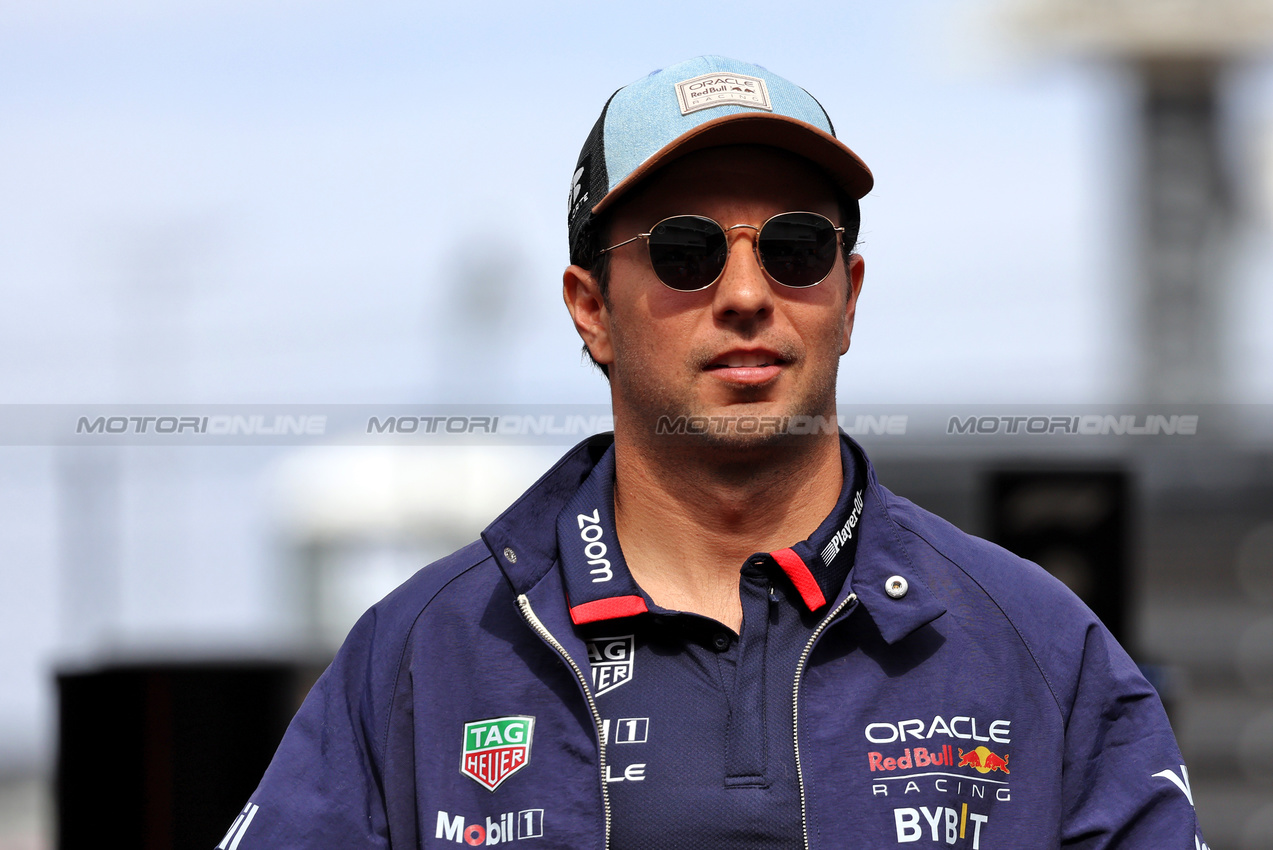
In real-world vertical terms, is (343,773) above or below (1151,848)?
above

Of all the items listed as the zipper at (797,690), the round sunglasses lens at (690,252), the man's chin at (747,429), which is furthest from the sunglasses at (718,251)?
the zipper at (797,690)

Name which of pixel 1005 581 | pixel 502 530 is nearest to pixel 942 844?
pixel 1005 581

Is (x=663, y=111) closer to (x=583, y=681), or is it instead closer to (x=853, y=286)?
(x=853, y=286)

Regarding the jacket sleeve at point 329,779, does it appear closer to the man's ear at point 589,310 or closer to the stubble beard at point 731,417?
the stubble beard at point 731,417

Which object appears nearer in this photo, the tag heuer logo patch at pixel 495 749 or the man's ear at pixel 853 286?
the tag heuer logo patch at pixel 495 749

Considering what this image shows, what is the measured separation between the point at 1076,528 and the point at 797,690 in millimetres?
2641

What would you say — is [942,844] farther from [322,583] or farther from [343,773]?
[322,583]

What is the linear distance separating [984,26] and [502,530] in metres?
25.8

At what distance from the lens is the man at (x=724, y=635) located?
186 cm

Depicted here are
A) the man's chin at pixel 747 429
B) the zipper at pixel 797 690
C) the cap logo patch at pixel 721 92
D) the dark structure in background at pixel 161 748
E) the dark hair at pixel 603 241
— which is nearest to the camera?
the zipper at pixel 797 690

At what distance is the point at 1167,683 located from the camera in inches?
151

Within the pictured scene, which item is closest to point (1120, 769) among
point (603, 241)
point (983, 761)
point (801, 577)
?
point (983, 761)

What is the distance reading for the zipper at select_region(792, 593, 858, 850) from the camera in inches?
71.3

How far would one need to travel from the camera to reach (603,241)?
230cm
